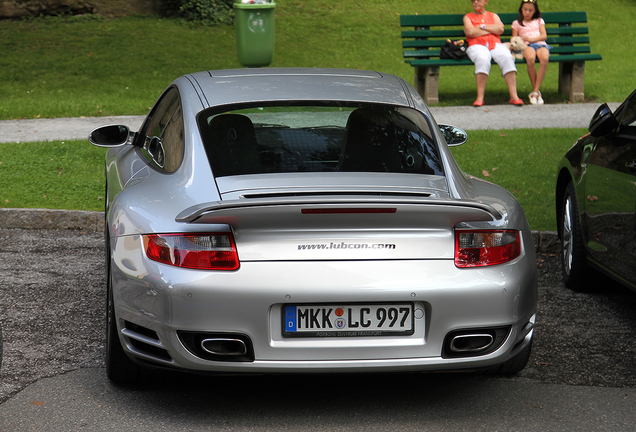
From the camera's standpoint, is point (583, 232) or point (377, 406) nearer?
point (377, 406)

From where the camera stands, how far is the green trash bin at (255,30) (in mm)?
14930

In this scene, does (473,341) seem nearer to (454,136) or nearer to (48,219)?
(454,136)

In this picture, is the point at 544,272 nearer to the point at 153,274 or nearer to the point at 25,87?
the point at 153,274

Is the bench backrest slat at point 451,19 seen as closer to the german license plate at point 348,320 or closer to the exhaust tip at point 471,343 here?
the exhaust tip at point 471,343

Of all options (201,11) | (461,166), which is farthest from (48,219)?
(201,11)

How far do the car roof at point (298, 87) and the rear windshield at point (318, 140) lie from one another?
0.07m

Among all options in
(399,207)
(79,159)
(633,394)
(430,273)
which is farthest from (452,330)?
(79,159)

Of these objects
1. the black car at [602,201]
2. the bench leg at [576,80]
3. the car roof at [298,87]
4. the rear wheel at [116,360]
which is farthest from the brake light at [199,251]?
the bench leg at [576,80]

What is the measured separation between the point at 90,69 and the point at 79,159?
7137mm

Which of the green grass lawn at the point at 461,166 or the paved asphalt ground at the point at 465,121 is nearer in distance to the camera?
the green grass lawn at the point at 461,166

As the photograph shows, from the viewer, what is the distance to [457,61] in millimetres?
12594

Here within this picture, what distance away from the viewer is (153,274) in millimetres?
3328

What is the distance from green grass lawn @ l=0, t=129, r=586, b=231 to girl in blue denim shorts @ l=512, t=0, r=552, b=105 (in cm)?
257

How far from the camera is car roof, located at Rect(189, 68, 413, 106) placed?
4211mm
